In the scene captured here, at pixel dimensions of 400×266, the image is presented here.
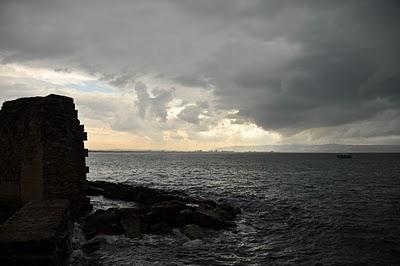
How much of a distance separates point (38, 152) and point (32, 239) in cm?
784

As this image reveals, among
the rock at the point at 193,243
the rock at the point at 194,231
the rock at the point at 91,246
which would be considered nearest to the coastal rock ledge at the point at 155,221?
the rock at the point at 194,231

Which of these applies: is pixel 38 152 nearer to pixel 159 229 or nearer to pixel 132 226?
pixel 132 226

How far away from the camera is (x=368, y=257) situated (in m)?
16.5

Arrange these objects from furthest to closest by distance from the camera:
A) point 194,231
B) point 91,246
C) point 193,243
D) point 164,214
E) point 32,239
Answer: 1. point 164,214
2. point 194,231
3. point 193,243
4. point 91,246
5. point 32,239

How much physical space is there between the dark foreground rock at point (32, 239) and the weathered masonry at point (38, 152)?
15.3 ft

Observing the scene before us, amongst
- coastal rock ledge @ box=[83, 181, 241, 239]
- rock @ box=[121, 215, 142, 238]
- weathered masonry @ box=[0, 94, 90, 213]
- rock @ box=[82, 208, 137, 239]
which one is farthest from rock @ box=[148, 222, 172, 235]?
weathered masonry @ box=[0, 94, 90, 213]

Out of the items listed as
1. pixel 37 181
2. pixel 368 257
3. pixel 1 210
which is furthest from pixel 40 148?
pixel 368 257

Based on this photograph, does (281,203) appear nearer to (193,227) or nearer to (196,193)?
(196,193)

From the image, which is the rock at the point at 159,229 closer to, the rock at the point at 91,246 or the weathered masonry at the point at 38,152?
the rock at the point at 91,246

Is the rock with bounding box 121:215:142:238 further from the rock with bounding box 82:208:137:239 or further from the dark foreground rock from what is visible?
the dark foreground rock

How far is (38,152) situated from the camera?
55.5ft

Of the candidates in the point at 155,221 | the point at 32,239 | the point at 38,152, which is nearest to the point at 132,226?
the point at 155,221

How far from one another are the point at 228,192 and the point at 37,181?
27.5m

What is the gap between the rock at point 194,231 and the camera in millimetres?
18808
